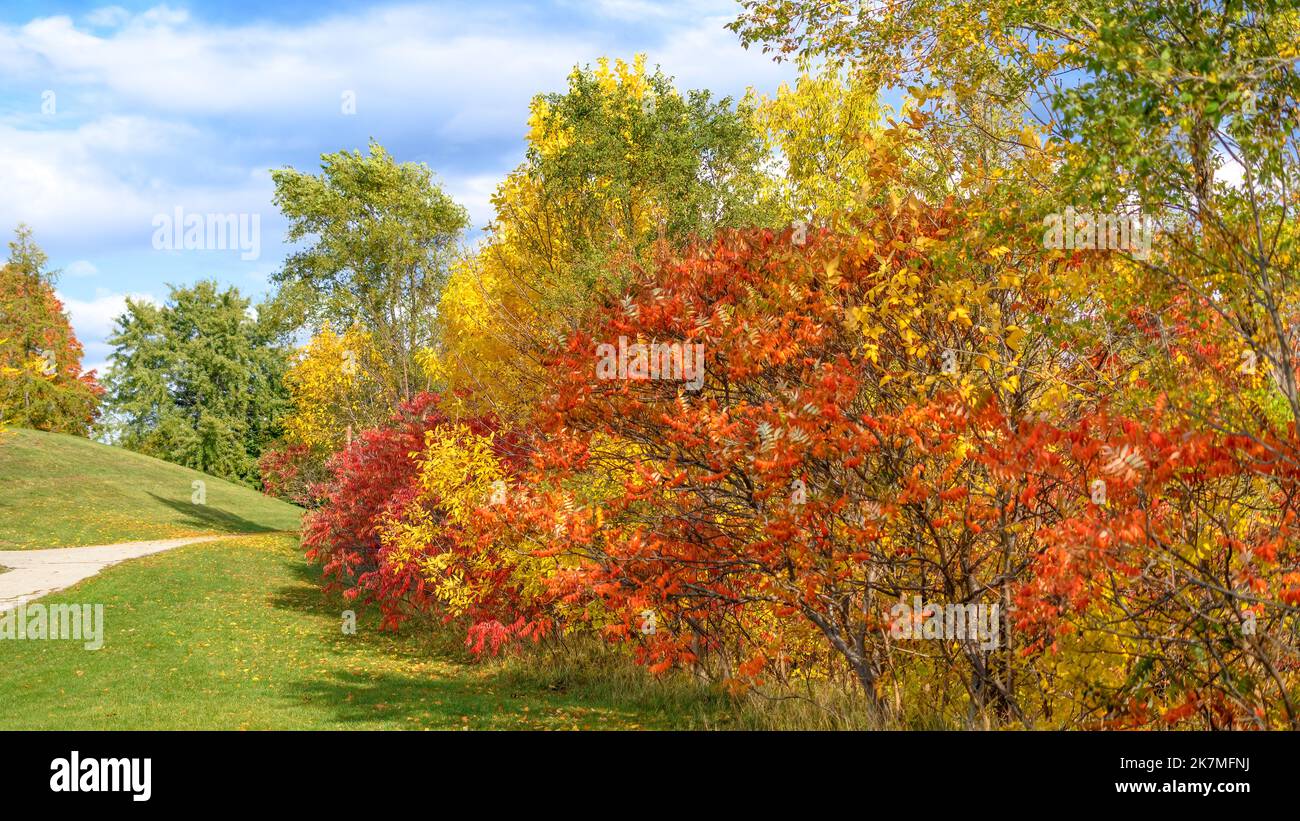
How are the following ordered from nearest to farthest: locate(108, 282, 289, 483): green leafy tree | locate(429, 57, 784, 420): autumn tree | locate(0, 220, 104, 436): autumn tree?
locate(429, 57, 784, 420): autumn tree
locate(0, 220, 104, 436): autumn tree
locate(108, 282, 289, 483): green leafy tree

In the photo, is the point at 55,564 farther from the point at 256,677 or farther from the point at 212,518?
the point at 212,518

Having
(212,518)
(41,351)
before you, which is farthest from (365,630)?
(41,351)

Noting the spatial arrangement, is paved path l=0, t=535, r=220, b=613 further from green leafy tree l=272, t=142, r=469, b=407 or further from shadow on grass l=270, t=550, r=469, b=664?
green leafy tree l=272, t=142, r=469, b=407

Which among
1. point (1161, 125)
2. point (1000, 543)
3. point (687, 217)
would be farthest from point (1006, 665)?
point (687, 217)

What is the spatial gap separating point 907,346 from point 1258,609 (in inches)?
106

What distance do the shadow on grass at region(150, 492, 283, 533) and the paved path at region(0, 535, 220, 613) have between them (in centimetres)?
614

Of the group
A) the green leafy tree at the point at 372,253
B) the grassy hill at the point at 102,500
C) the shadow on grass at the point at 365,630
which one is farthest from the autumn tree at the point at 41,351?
the shadow on grass at the point at 365,630

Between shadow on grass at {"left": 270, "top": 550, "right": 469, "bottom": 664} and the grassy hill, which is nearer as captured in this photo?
shadow on grass at {"left": 270, "top": 550, "right": 469, "bottom": 664}

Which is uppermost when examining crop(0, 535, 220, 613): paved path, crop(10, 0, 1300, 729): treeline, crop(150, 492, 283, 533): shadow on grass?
crop(10, 0, 1300, 729): treeline

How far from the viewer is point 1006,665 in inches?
269

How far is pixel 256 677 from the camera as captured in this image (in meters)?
13.3

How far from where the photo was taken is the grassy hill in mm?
28281

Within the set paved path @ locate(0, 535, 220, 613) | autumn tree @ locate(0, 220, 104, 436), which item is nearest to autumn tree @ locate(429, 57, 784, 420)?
paved path @ locate(0, 535, 220, 613)

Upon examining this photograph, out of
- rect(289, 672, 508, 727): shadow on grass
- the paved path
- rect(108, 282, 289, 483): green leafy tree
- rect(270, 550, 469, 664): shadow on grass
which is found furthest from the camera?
rect(108, 282, 289, 483): green leafy tree
